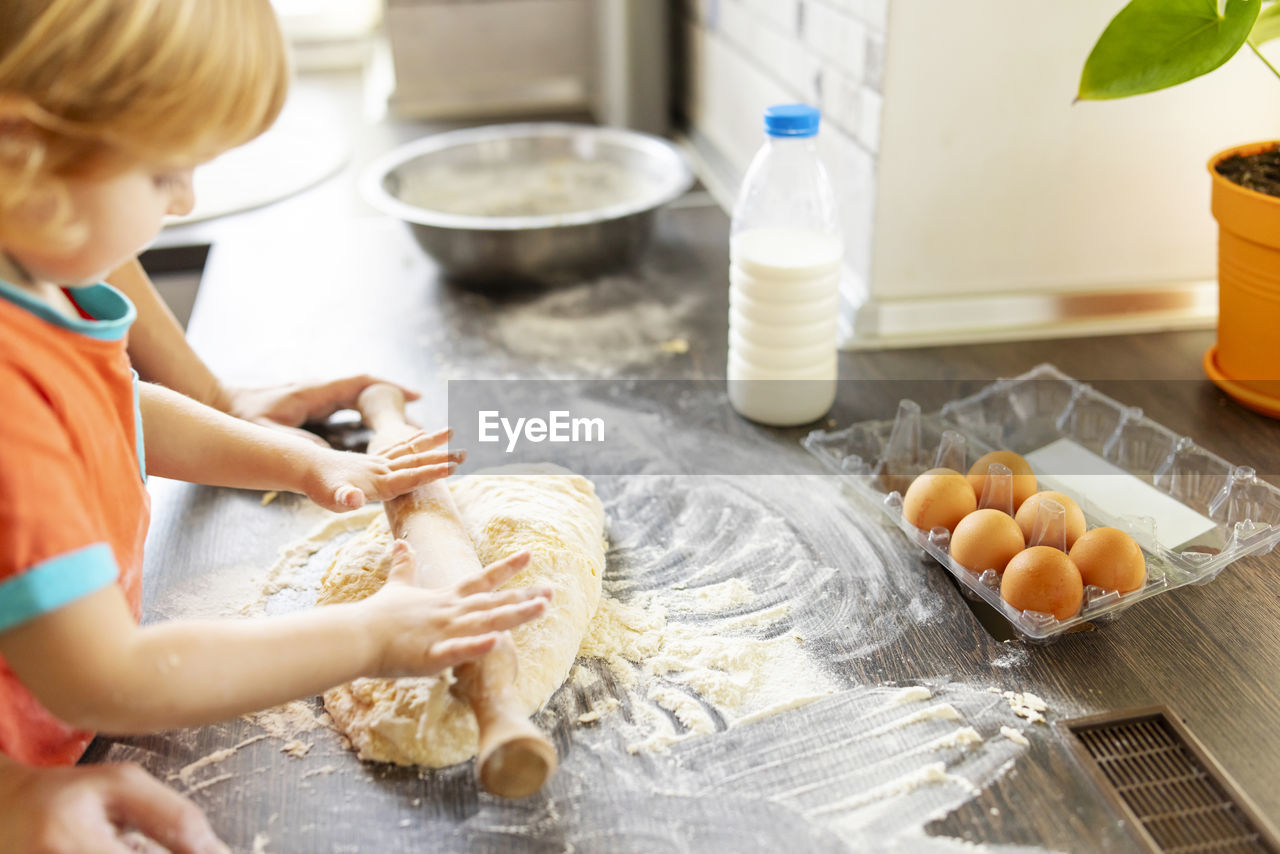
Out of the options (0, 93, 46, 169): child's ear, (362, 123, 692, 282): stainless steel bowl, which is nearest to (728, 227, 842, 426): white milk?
(362, 123, 692, 282): stainless steel bowl

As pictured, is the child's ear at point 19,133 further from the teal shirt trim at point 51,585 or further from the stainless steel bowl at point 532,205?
the stainless steel bowl at point 532,205

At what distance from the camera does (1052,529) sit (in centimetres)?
83

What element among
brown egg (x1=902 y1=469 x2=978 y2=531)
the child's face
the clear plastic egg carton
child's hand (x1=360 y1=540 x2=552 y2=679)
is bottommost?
the clear plastic egg carton

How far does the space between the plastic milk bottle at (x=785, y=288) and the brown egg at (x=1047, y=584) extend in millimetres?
393

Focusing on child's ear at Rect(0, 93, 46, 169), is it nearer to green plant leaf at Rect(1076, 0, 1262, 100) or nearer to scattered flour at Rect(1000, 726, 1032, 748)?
scattered flour at Rect(1000, 726, 1032, 748)

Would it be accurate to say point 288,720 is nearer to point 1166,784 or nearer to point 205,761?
point 205,761

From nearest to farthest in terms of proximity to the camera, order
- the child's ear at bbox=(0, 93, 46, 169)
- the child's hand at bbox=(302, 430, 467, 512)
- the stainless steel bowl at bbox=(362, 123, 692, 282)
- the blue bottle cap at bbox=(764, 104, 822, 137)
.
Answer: the child's ear at bbox=(0, 93, 46, 169) < the child's hand at bbox=(302, 430, 467, 512) < the blue bottle cap at bbox=(764, 104, 822, 137) < the stainless steel bowl at bbox=(362, 123, 692, 282)

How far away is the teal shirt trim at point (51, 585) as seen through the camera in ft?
1.79

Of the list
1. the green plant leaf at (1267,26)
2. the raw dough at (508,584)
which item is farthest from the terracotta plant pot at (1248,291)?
the raw dough at (508,584)

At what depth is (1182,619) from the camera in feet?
2.71

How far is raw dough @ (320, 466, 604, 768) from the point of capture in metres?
0.70

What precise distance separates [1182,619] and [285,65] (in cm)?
80

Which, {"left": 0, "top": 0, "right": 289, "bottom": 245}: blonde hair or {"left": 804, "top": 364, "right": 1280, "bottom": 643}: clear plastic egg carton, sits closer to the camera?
{"left": 0, "top": 0, "right": 289, "bottom": 245}: blonde hair

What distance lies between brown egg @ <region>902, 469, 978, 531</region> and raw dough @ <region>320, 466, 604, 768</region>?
0.94 ft
